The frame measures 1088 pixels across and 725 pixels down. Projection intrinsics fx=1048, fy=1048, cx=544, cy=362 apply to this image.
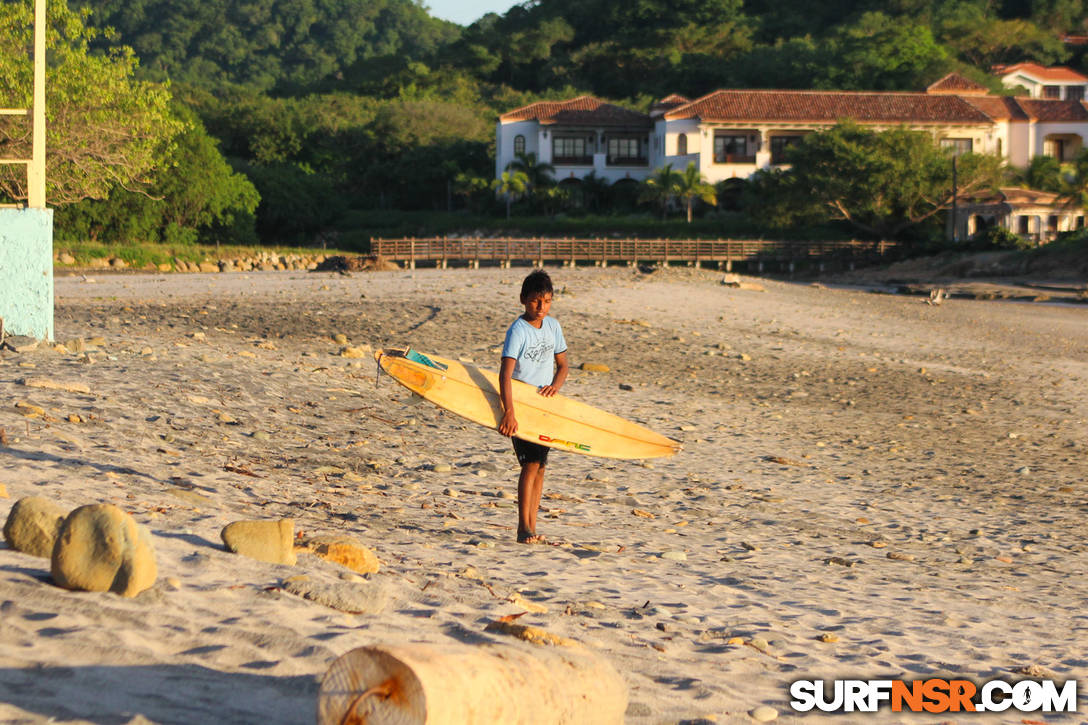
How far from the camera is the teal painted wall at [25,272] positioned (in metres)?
11.7

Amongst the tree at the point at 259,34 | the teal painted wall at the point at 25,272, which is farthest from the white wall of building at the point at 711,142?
the tree at the point at 259,34

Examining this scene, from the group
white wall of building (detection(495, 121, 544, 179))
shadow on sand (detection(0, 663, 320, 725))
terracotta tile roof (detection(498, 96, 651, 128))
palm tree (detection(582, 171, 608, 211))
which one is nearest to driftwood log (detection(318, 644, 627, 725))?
shadow on sand (detection(0, 663, 320, 725))

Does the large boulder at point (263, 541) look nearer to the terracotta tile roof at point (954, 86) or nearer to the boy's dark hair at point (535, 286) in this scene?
the boy's dark hair at point (535, 286)

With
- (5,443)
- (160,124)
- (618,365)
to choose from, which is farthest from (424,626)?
(160,124)

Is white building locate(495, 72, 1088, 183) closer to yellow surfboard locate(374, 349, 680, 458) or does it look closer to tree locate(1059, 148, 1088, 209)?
tree locate(1059, 148, 1088, 209)

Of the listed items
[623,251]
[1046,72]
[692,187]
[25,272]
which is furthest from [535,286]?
[1046,72]

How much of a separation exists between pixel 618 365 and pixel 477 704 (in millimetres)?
12919

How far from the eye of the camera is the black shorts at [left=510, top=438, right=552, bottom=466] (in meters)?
6.58

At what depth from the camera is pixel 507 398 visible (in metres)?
6.34

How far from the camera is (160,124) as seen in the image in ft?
90.1

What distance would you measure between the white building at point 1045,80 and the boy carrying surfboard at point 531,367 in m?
85.5

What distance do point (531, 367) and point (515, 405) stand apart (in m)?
0.27

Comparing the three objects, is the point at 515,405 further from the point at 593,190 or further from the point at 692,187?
the point at 593,190

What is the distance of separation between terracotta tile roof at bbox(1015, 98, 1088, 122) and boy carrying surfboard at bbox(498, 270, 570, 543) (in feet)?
224
